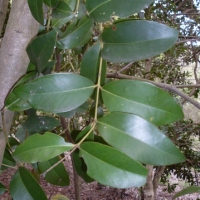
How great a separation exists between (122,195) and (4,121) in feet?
8.66

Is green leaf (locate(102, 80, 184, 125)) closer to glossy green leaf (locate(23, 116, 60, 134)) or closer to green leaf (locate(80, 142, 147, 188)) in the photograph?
green leaf (locate(80, 142, 147, 188))

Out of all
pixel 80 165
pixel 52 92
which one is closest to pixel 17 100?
pixel 52 92

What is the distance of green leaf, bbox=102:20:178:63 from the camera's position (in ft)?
1.23

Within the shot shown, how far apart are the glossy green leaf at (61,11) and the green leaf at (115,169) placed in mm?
211

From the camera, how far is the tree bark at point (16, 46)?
0.41 meters

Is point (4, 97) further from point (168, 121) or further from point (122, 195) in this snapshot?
point (122, 195)

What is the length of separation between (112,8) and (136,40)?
0.19 ft

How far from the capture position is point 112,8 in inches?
15.2

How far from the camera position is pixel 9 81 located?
0.41m

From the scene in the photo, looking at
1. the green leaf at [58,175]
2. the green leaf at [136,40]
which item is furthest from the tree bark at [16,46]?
the green leaf at [58,175]

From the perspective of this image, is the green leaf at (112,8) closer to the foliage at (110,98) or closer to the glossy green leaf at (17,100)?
the foliage at (110,98)

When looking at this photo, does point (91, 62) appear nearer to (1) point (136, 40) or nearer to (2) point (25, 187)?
(1) point (136, 40)

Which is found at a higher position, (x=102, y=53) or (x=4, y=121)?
(x=102, y=53)

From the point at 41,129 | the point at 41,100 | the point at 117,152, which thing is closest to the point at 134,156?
the point at 117,152
